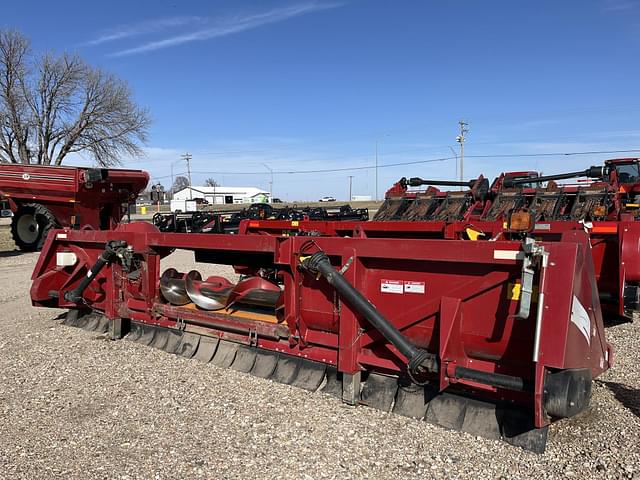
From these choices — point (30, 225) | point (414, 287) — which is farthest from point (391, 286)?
point (30, 225)

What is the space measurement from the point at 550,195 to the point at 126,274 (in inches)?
247

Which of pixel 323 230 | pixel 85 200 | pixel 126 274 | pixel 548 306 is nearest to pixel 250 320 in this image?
pixel 126 274

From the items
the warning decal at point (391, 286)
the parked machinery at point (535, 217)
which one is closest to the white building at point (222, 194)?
the parked machinery at point (535, 217)

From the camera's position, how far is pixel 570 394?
279 cm

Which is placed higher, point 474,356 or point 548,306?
point 548,306

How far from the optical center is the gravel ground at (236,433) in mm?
2879

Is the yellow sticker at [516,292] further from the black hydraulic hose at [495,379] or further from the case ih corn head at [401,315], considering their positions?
the black hydraulic hose at [495,379]

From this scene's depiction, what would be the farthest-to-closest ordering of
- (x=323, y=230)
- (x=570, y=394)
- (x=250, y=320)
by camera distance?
(x=323, y=230)
(x=250, y=320)
(x=570, y=394)

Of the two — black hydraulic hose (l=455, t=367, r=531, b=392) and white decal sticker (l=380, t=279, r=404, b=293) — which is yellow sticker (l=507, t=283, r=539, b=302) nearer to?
black hydraulic hose (l=455, t=367, r=531, b=392)

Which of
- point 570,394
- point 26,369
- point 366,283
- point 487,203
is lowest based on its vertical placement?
point 26,369

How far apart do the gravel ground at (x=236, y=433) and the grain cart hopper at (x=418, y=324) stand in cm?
18

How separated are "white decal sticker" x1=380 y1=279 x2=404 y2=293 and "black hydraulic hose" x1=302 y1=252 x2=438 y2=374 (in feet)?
0.63

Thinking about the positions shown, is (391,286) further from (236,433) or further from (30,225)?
(30,225)

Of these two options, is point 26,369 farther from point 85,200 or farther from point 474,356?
Answer: point 85,200
